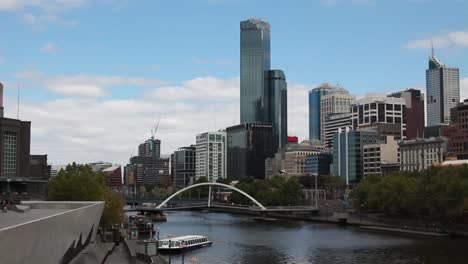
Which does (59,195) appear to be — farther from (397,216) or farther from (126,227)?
(397,216)

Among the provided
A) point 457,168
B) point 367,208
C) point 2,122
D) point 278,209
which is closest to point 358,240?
point 457,168

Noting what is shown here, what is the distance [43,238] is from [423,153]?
594ft

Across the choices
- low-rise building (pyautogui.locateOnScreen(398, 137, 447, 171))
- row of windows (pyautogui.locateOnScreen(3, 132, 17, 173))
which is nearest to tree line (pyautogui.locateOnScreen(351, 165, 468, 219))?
row of windows (pyautogui.locateOnScreen(3, 132, 17, 173))

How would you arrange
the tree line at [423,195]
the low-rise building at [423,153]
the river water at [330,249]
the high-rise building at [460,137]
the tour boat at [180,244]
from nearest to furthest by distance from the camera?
1. the river water at [330,249]
2. the tour boat at [180,244]
3. the tree line at [423,195]
4. the high-rise building at [460,137]
5. the low-rise building at [423,153]

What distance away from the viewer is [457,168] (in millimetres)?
94188

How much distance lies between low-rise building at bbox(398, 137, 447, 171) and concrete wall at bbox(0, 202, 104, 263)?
163427mm

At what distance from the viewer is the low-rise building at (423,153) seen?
623ft

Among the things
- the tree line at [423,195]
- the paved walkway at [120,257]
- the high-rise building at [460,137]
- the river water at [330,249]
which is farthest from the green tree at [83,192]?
the high-rise building at [460,137]

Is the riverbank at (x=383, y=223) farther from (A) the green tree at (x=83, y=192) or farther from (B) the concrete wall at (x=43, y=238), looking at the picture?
(B) the concrete wall at (x=43, y=238)

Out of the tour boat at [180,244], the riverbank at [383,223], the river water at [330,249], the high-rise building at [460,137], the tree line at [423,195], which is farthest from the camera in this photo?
the high-rise building at [460,137]

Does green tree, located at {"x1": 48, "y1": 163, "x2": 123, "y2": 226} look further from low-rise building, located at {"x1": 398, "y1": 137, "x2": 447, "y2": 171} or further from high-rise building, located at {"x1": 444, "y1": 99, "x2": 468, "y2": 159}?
low-rise building, located at {"x1": 398, "y1": 137, "x2": 447, "y2": 171}

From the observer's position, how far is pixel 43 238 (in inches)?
976

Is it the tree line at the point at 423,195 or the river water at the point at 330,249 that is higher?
the tree line at the point at 423,195

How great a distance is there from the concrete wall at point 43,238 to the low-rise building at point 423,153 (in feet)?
536
